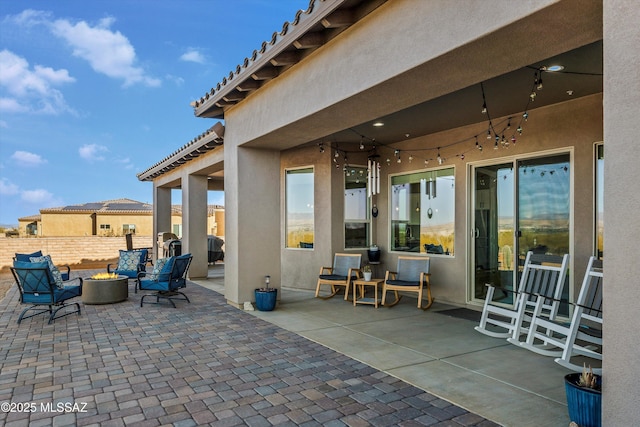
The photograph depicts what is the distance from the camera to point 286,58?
527 centimetres

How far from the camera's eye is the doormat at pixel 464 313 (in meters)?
6.33

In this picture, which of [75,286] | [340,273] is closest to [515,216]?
[340,273]

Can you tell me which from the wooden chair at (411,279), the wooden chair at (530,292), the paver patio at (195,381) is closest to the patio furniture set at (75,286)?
the paver patio at (195,381)

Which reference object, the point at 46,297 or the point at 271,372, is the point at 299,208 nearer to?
the point at 46,297

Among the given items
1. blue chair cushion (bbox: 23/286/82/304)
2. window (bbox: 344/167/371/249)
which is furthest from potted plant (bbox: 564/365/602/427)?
blue chair cushion (bbox: 23/286/82/304)

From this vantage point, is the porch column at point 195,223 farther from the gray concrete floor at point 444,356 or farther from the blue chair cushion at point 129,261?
the gray concrete floor at point 444,356

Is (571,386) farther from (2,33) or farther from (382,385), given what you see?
(2,33)

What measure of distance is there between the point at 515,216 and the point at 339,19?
417 cm

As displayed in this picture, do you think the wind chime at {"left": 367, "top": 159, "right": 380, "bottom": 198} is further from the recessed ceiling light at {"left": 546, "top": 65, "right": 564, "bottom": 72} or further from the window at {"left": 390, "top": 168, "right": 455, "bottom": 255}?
the recessed ceiling light at {"left": 546, "top": 65, "right": 564, "bottom": 72}

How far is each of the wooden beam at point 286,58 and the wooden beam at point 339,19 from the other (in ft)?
3.44

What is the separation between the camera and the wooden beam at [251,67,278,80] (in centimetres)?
573

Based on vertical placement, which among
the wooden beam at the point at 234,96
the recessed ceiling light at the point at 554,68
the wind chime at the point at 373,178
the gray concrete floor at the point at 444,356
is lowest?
the gray concrete floor at the point at 444,356

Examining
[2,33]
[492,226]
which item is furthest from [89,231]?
[492,226]

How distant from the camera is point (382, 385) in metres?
3.68
